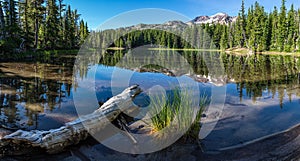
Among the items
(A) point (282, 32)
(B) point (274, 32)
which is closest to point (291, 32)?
(A) point (282, 32)

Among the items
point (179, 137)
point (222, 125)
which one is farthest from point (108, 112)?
point (222, 125)

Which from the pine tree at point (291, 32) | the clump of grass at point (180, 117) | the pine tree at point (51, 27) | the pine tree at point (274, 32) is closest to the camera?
the clump of grass at point (180, 117)

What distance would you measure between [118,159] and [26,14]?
113ft

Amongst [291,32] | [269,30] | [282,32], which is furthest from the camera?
[269,30]

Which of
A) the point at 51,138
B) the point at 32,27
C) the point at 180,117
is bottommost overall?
the point at 51,138

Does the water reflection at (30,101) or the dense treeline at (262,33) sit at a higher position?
the dense treeline at (262,33)

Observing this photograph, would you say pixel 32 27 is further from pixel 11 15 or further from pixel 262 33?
pixel 262 33

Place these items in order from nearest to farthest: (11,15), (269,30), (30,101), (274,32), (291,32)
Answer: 1. (30,101)
2. (11,15)
3. (291,32)
4. (274,32)
5. (269,30)

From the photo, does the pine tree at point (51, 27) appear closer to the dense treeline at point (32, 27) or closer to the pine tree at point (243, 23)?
the dense treeline at point (32, 27)

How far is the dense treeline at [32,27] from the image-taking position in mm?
24253

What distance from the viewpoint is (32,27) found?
3688cm

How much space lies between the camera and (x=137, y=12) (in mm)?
6926

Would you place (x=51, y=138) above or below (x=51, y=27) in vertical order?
below

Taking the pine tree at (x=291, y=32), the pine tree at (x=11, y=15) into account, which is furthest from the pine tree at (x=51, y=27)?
the pine tree at (x=291, y=32)
